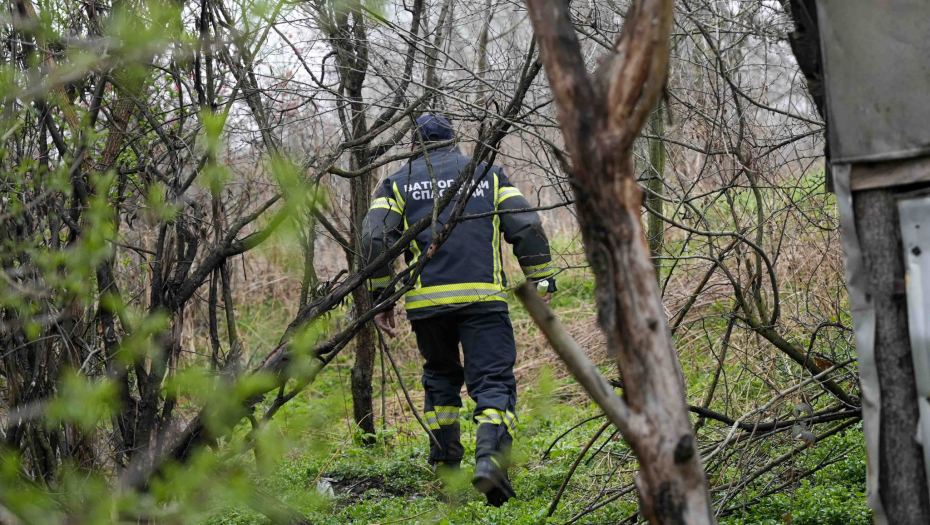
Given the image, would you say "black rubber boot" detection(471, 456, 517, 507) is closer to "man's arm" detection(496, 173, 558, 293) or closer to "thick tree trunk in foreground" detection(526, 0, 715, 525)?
"man's arm" detection(496, 173, 558, 293)

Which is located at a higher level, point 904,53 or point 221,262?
point 904,53

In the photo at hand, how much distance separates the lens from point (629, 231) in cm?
166

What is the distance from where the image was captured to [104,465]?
10.3 feet

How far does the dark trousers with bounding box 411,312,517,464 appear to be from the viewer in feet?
16.0

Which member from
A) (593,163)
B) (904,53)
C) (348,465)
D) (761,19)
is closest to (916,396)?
(904,53)

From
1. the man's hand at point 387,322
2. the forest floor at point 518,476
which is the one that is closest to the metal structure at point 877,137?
the forest floor at point 518,476

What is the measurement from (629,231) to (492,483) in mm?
3039

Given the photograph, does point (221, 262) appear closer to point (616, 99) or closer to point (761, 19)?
point (616, 99)

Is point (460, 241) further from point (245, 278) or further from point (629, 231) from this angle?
point (629, 231)

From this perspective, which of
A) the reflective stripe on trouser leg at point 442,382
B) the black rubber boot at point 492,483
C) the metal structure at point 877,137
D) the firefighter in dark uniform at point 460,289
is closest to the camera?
the metal structure at point 877,137

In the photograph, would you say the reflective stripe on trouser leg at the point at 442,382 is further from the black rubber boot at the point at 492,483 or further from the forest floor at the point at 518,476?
the black rubber boot at the point at 492,483

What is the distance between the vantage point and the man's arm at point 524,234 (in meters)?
5.26

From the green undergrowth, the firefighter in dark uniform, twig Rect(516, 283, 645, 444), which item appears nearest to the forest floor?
the green undergrowth

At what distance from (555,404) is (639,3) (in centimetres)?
584
